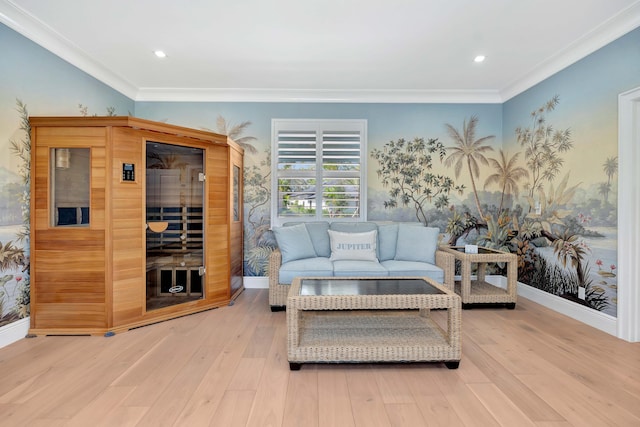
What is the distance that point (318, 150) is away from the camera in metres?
4.26

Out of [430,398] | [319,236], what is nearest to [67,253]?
[319,236]

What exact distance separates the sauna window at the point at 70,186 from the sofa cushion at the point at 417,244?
3.21 m

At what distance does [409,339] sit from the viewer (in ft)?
7.41

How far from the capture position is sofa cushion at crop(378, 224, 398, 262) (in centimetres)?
385

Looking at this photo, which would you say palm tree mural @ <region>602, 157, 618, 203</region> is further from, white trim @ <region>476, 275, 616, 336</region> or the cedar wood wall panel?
the cedar wood wall panel

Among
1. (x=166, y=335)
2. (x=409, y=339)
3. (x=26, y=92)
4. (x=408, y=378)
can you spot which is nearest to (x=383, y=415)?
(x=408, y=378)

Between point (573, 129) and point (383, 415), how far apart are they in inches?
130

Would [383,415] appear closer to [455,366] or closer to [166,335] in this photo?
[455,366]

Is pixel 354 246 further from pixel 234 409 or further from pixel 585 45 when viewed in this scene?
pixel 585 45

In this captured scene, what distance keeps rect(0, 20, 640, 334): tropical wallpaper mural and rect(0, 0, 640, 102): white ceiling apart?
194 mm

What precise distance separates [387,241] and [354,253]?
0.51 meters

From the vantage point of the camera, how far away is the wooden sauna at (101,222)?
273 cm

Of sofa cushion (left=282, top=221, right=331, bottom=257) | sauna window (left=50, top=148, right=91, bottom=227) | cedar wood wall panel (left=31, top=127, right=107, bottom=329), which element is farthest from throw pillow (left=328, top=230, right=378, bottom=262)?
sauna window (left=50, top=148, right=91, bottom=227)

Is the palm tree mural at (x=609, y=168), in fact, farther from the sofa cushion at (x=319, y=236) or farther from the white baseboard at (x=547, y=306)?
the sofa cushion at (x=319, y=236)
